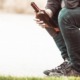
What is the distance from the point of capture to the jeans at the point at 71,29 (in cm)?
217

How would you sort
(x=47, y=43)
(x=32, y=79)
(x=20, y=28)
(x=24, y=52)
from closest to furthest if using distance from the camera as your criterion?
1. (x=32, y=79)
2. (x=24, y=52)
3. (x=47, y=43)
4. (x=20, y=28)

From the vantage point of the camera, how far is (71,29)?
2.18 m

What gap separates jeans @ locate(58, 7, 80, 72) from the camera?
217 cm

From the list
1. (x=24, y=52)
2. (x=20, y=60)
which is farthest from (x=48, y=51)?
(x=20, y=60)

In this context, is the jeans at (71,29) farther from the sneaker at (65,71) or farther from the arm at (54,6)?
the arm at (54,6)

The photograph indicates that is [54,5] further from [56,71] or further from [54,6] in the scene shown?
[56,71]

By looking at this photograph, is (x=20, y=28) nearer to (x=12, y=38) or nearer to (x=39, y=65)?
(x=12, y=38)

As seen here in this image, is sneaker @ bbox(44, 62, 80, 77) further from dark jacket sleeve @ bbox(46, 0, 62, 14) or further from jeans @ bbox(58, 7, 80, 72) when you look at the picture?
dark jacket sleeve @ bbox(46, 0, 62, 14)

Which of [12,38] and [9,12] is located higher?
[9,12]

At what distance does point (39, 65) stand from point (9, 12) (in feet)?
8.53

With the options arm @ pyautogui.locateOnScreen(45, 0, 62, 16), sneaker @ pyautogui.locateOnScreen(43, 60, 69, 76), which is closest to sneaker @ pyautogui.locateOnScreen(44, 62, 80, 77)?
sneaker @ pyautogui.locateOnScreen(43, 60, 69, 76)

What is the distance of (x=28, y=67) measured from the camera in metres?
2.62

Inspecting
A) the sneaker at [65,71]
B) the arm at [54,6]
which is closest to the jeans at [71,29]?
the sneaker at [65,71]

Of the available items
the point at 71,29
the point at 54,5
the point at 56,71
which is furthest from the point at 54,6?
the point at 56,71
